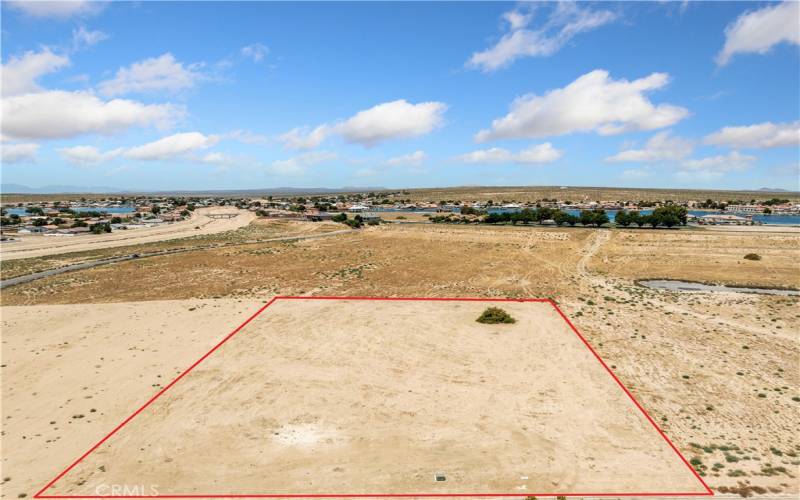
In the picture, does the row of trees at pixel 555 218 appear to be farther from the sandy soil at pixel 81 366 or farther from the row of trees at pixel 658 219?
the sandy soil at pixel 81 366

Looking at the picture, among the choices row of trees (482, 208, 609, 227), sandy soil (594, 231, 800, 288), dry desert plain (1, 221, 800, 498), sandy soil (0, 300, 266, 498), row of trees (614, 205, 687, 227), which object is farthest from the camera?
row of trees (482, 208, 609, 227)

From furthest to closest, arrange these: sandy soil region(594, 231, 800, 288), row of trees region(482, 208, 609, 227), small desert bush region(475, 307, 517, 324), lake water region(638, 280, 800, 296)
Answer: row of trees region(482, 208, 609, 227), sandy soil region(594, 231, 800, 288), lake water region(638, 280, 800, 296), small desert bush region(475, 307, 517, 324)

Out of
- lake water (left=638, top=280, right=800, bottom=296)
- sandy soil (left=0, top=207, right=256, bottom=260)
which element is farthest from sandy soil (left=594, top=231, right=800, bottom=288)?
sandy soil (left=0, top=207, right=256, bottom=260)

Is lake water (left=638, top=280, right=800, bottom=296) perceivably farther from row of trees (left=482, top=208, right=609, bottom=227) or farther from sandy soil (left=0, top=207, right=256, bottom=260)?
sandy soil (left=0, top=207, right=256, bottom=260)

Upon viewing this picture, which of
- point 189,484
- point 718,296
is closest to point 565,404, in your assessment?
point 189,484

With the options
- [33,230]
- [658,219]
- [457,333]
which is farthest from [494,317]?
[33,230]

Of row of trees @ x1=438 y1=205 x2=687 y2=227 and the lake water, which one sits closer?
the lake water
